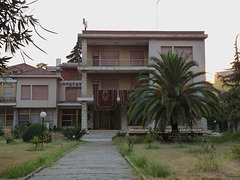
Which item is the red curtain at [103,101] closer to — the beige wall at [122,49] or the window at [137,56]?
the beige wall at [122,49]

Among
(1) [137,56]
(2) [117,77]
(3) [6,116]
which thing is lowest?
(3) [6,116]

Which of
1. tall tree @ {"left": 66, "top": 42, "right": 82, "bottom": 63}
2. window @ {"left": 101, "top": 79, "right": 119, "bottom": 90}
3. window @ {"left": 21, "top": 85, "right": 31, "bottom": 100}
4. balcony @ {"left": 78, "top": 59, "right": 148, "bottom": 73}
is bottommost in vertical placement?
window @ {"left": 21, "top": 85, "right": 31, "bottom": 100}

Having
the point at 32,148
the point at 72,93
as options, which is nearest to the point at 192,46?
the point at 72,93

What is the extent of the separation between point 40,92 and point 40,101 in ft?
3.60

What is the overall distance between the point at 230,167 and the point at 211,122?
1406 inches

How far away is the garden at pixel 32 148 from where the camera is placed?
10.0 metres

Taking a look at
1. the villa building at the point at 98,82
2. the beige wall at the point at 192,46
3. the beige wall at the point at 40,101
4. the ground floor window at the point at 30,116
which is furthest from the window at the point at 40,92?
the beige wall at the point at 192,46

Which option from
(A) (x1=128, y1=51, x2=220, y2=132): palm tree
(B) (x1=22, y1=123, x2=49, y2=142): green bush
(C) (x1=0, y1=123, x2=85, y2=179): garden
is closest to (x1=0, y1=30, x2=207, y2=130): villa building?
(C) (x1=0, y1=123, x2=85, y2=179): garden

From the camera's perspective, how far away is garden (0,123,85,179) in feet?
32.9

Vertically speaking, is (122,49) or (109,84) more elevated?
(122,49)

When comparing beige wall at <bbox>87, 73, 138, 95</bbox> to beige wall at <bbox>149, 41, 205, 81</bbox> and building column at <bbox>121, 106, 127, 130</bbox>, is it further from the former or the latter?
beige wall at <bbox>149, 41, 205, 81</bbox>

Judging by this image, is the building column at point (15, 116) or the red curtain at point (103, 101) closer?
the red curtain at point (103, 101)

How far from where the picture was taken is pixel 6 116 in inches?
A: 1500

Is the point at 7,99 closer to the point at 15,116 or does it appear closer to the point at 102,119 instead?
the point at 15,116
